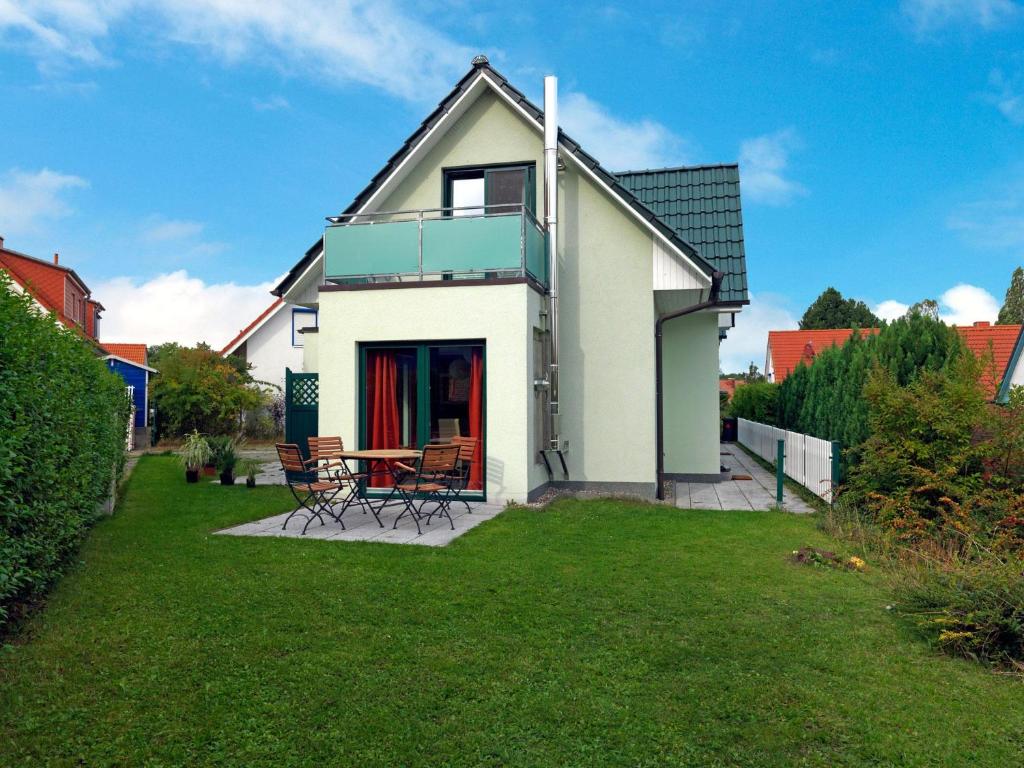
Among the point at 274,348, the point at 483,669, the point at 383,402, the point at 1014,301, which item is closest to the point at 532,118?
the point at 383,402

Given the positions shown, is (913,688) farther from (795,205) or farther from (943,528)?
(795,205)

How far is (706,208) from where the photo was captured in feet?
46.2

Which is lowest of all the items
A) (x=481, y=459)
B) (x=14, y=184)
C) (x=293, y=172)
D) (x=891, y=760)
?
(x=891, y=760)

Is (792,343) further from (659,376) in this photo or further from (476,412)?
(476,412)

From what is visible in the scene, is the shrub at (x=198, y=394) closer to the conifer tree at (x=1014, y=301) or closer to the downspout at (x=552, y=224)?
the downspout at (x=552, y=224)

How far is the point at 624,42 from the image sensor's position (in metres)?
11.7

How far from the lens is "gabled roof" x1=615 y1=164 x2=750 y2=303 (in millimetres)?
13117

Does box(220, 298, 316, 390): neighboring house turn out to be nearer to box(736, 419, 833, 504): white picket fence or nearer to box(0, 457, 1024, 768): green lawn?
box(736, 419, 833, 504): white picket fence

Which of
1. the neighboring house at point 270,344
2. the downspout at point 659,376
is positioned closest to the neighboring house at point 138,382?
the neighboring house at point 270,344

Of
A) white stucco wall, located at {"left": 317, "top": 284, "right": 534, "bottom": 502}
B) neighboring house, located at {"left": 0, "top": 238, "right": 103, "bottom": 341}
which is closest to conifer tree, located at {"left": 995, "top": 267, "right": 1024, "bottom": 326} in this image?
white stucco wall, located at {"left": 317, "top": 284, "right": 534, "bottom": 502}

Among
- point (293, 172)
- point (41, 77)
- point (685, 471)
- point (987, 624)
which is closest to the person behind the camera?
point (987, 624)

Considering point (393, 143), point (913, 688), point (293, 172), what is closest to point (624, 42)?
point (393, 143)

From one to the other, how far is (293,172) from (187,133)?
180 cm

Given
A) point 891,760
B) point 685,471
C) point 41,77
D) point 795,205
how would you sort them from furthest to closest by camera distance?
1. point 795,205
2. point 685,471
3. point 41,77
4. point 891,760
